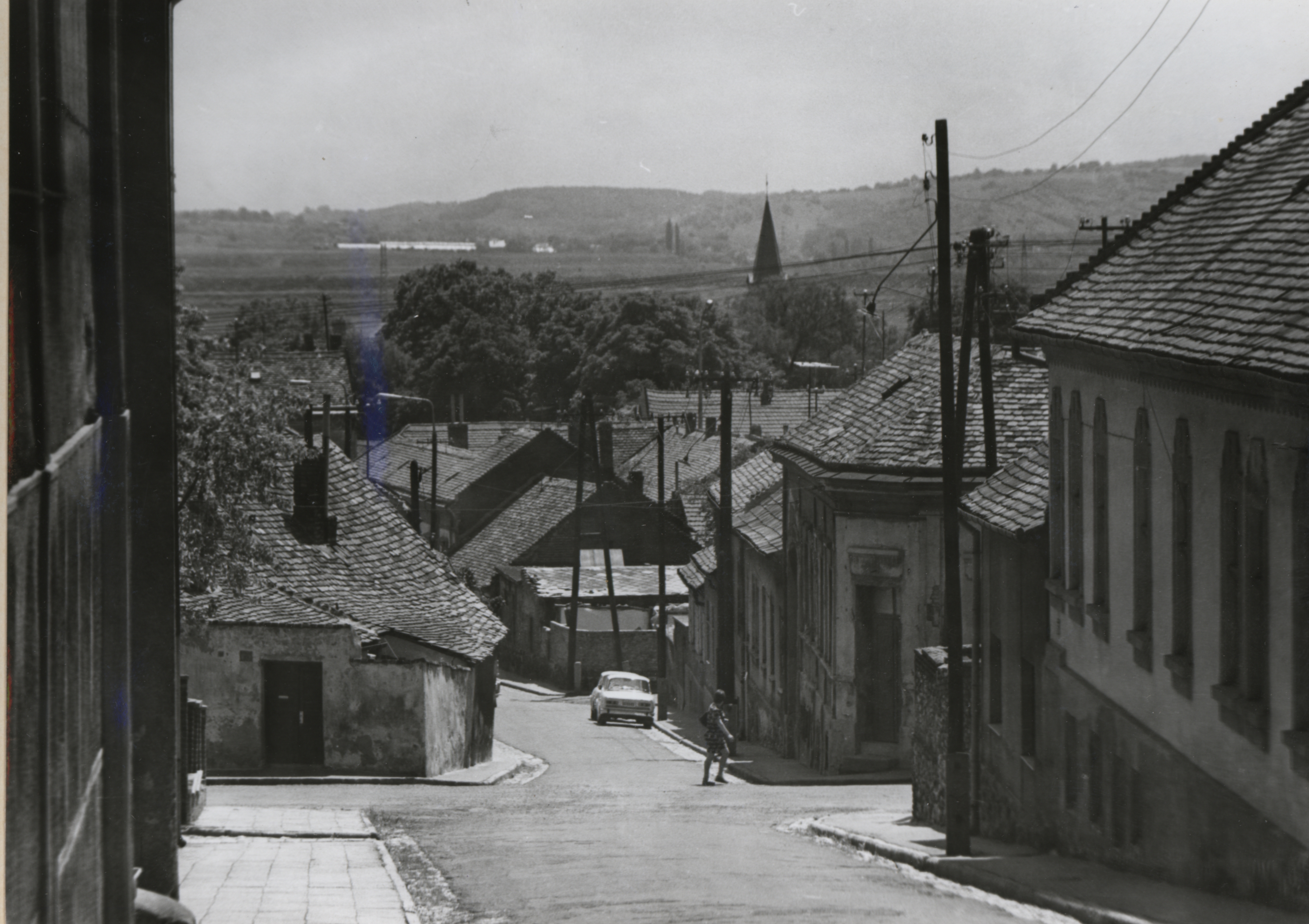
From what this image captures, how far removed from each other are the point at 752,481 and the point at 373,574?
19050mm

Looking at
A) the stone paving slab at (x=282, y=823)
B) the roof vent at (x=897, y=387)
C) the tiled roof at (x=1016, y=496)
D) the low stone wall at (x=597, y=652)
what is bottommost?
the low stone wall at (x=597, y=652)

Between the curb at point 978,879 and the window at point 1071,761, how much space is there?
1.51m

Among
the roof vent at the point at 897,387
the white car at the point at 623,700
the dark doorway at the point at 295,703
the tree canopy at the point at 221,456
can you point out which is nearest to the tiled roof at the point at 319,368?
the white car at the point at 623,700

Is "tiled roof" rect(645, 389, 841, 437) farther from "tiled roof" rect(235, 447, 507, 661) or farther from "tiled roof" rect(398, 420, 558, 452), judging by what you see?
"tiled roof" rect(235, 447, 507, 661)

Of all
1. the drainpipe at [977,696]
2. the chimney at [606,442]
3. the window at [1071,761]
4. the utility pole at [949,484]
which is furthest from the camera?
the chimney at [606,442]

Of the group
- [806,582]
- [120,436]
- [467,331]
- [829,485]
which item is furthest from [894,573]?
[467,331]

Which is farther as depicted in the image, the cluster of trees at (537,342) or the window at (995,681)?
the cluster of trees at (537,342)

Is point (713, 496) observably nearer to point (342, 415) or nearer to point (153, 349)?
point (342, 415)

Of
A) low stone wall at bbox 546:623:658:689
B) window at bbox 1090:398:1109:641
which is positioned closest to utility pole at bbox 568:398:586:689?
low stone wall at bbox 546:623:658:689

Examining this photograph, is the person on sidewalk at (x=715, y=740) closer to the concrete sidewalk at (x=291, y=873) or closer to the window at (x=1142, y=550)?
the concrete sidewalk at (x=291, y=873)

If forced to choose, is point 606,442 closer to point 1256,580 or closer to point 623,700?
point 623,700

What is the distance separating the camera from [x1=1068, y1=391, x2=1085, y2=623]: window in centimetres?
1700

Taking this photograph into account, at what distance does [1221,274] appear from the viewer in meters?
13.4

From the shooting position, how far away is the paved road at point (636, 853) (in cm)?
1194
